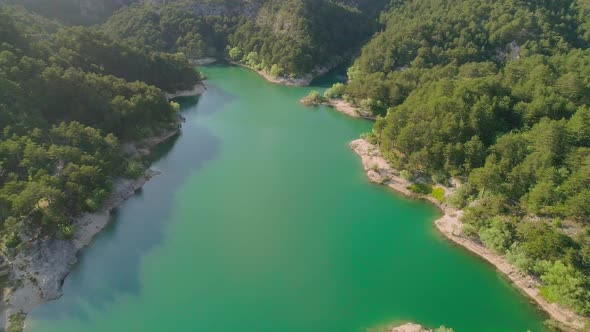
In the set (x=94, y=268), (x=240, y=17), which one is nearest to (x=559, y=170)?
(x=94, y=268)

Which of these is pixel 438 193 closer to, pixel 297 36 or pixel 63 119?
pixel 63 119

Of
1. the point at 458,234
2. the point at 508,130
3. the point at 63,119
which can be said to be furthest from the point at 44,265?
the point at 508,130

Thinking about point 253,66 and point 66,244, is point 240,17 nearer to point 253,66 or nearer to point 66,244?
point 253,66

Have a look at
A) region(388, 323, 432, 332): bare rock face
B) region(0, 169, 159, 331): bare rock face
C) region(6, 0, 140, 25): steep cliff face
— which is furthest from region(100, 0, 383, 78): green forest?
region(388, 323, 432, 332): bare rock face

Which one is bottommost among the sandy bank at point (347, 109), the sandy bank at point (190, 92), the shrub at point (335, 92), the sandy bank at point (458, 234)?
the sandy bank at point (190, 92)

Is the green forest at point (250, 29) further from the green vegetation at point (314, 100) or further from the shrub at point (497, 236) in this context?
the shrub at point (497, 236)

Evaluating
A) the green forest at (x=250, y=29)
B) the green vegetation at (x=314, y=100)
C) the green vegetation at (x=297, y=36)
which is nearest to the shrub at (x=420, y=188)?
the green vegetation at (x=314, y=100)
